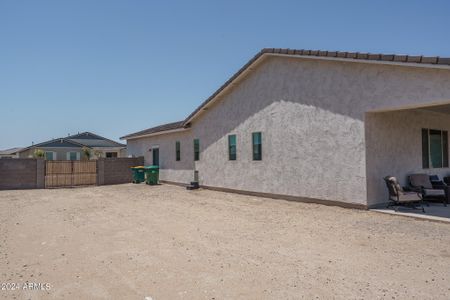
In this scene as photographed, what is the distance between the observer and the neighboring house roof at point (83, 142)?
3917 cm

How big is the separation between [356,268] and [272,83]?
31.6 feet

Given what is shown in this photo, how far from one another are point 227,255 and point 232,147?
1016cm

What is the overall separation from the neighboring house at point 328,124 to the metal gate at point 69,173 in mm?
9967

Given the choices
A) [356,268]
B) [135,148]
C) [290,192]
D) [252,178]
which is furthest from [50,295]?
[135,148]

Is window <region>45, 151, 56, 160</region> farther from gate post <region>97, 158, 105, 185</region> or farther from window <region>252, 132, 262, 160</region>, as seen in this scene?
window <region>252, 132, 262, 160</region>

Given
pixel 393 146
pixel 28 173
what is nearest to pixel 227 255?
pixel 393 146

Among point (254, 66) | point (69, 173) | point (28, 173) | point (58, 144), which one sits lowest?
point (69, 173)

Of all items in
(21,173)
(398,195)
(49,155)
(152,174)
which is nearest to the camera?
(398,195)

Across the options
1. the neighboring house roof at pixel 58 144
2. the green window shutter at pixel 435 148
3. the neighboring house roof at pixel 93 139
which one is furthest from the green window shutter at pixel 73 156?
the green window shutter at pixel 435 148

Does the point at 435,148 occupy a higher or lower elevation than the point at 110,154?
lower

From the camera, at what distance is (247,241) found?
667 cm

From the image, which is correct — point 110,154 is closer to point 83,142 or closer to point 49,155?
point 83,142

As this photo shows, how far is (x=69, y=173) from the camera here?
21.4m

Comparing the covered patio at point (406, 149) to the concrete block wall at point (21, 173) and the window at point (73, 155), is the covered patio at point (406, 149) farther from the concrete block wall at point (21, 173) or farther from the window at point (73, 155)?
the window at point (73, 155)
